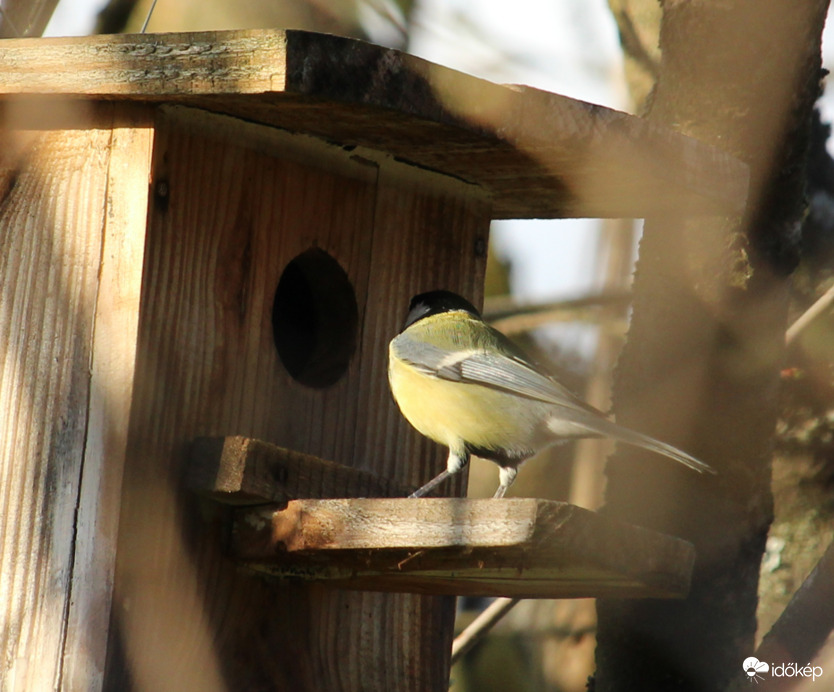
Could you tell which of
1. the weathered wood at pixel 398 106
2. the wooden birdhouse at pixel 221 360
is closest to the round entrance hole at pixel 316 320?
the wooden birdhouse at pixel 221 360

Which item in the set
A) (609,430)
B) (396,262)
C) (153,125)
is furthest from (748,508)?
(153,125)

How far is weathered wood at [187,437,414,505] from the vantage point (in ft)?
7.99

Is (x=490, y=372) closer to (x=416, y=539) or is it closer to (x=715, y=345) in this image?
(x=715, y=345)

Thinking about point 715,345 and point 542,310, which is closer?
point 715,345

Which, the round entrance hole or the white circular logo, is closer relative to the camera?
the white circular logo

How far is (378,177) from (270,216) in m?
0.35

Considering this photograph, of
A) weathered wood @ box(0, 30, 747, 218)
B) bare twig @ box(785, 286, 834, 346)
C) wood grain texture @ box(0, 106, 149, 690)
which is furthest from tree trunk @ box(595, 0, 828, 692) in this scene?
wood grain texture @ box(0, 106, 149, 690)

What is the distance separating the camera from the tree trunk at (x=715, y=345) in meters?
3.06

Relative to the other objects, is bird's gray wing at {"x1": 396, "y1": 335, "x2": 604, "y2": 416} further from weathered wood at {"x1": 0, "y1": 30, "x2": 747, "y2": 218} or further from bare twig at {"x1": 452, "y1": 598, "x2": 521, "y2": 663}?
bare twig at {"x1": 452, "y1": 598, "x2": 521, "y2": 663}

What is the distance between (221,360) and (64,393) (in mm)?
323

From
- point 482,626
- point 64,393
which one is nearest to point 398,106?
point 64,393

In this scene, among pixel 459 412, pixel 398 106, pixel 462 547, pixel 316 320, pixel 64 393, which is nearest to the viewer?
pixel 462 547

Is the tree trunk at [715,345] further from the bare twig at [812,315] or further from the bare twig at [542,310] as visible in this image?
the bare twig at [542,310]

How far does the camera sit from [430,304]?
121 inches
